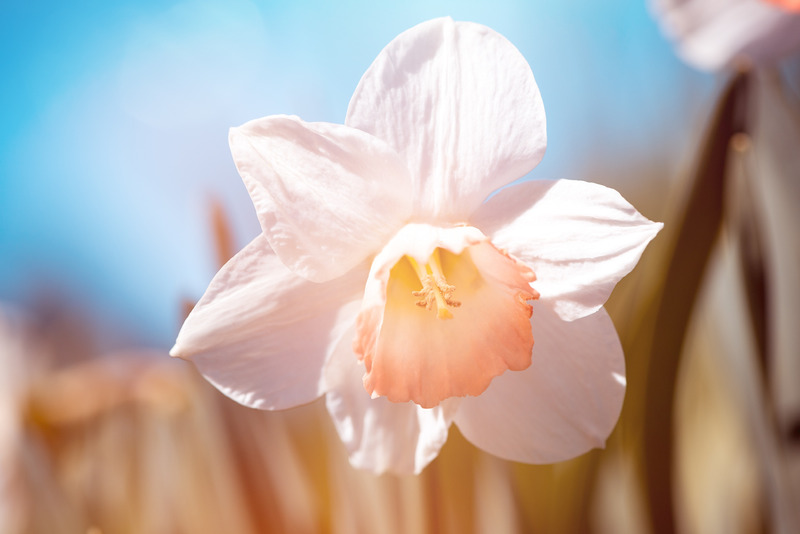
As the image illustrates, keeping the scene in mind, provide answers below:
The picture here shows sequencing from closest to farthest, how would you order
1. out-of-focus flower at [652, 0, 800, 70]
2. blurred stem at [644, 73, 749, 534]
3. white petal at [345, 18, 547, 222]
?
1. white petal at [345, 18, 547, 222]
2. blurred stem at [644, 73, 749, 534]
3. out-of-focus flower at [652, 0, 800, 70]

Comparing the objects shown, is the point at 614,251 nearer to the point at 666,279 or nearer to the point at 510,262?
the point at 510,262

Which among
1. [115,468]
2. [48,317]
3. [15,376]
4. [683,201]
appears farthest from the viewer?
[48,317]

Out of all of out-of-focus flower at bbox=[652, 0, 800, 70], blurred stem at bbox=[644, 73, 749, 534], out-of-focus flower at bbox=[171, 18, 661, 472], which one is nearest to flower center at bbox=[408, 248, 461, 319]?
out-of-focus flower at bbox=[171, 18, 661, 472]

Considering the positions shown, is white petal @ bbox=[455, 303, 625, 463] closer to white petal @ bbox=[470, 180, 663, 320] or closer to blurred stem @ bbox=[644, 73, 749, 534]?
white petal @ bbox=[470, 180, 663, 320]

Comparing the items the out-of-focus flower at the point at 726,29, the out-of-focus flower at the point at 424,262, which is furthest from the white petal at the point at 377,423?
the out-of-focus flower at the point at 726,29

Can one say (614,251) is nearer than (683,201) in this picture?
Yes

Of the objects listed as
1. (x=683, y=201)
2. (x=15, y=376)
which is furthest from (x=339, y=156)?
(x=15, y=376)

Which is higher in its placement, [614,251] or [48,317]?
[614,251]

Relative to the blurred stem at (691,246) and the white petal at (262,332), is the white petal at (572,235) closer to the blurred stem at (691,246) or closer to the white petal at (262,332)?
the white petal at (262,332)
